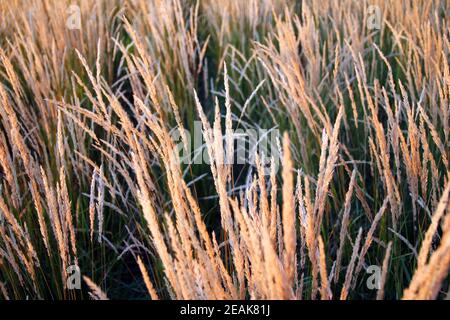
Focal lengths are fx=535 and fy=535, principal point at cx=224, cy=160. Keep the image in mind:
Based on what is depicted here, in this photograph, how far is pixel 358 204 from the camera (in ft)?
5.61

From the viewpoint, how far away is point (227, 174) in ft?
4.03

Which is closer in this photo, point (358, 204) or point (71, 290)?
point (71, 290)

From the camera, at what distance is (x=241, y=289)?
1005mm

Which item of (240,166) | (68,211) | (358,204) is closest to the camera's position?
(68,211)

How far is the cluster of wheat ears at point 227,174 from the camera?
0.95 metres

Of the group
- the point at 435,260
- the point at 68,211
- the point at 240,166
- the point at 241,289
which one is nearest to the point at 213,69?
the point at 240,166

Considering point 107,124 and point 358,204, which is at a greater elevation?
point 107,124

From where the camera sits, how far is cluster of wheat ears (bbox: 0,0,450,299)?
3.11 ft

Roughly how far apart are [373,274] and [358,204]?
1.16 feet

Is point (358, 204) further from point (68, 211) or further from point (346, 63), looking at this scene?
point (68, 211)

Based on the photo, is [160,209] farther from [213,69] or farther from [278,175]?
[213,69]
